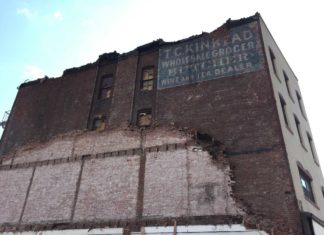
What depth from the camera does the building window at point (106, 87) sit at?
794 inches

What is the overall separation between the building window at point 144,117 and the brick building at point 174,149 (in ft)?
0.25

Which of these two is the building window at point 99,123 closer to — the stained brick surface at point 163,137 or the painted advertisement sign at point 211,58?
the stained brick surface at point 163,137

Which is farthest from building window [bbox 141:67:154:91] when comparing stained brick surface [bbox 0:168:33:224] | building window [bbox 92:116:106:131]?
stained brick surface [bbox 0:168:33:224]

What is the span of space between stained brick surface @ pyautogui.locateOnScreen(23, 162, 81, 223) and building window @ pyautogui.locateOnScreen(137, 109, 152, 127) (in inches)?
151

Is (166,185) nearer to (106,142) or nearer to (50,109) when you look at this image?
(106,142)

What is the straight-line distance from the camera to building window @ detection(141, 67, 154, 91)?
62.1ft

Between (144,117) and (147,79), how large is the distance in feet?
8.47

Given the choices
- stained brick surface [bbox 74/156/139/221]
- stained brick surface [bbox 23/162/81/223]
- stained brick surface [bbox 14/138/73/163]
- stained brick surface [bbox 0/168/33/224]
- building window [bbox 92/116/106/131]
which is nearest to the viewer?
stained brick surface [bbox 74/156/139/221]

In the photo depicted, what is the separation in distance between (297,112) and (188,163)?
27.5 ft

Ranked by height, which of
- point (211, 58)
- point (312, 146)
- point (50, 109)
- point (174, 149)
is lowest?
point (174, 149)

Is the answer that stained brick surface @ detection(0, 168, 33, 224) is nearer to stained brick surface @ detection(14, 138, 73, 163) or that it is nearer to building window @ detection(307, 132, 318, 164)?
stained brick surface @ detection(14, 138, 73, 163)

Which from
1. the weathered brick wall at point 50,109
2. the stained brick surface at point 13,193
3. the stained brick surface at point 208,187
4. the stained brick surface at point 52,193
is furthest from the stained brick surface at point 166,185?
the stained brick surface at point 13,193

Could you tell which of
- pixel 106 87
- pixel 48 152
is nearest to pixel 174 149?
pixel 106 87

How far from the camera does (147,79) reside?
63.2ft
